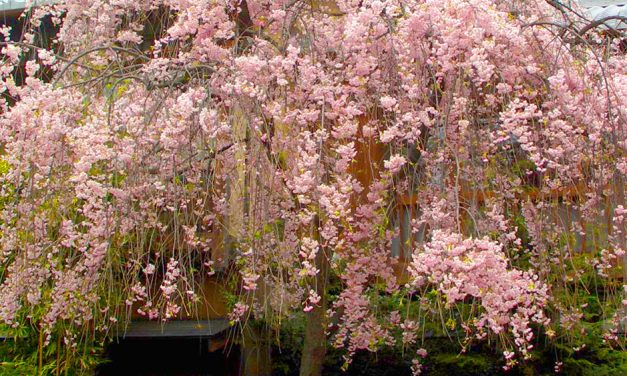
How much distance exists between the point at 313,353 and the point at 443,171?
164 cm

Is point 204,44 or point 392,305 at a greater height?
point 204,44

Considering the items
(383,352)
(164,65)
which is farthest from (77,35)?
(383,352)

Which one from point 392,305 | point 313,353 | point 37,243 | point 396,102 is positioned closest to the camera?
point 396,102

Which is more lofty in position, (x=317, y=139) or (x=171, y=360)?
(x=317, y=139)

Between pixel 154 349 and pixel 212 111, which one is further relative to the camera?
pixel 154 349

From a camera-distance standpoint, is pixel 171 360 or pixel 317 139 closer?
pixel 317 139

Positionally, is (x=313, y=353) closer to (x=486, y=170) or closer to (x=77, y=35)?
(x=486, y=170)

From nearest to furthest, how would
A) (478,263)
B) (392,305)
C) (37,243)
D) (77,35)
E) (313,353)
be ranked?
(478,263) < (37,243) < (77,35) < (313,353) < (392,305)

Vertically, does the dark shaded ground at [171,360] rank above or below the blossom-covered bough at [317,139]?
below

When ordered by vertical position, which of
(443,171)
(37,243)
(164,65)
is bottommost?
(37,243)

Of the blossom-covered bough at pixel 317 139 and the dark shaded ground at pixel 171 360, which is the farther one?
the dark shaded ground at pixel 171 360

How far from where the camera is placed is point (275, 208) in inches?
150

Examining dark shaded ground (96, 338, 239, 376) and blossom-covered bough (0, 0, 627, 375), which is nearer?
blossom-covered bough (0, 0, 627, 375)

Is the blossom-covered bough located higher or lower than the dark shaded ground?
higher
